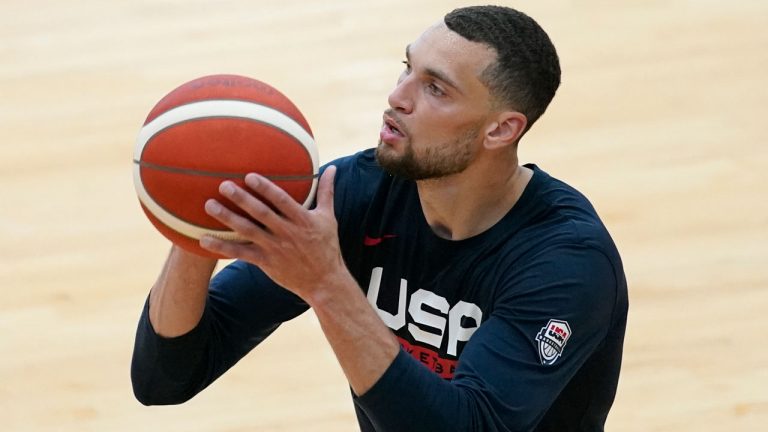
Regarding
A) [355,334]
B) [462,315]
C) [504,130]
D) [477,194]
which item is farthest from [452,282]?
[355,334]

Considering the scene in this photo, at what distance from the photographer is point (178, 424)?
12.5ft

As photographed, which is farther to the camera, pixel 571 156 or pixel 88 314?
pixel 571 156

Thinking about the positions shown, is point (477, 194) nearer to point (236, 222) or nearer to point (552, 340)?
point (552, 340)

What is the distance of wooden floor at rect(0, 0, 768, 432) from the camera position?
386 cm

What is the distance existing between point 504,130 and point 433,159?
152 mm

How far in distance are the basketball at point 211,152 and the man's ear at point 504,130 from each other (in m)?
0.40

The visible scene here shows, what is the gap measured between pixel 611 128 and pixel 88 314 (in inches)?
88.7

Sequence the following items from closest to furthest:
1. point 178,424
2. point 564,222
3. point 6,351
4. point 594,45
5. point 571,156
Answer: point 564,222 → point 178,424 → point 6,351 → point 571,156 → point 594,45

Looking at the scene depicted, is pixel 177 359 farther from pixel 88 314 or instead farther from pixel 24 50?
Answer: pixel 24 50

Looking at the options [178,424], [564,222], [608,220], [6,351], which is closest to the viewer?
[564,222]

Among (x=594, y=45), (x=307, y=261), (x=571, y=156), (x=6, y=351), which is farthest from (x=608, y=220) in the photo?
(x=307, y=261)

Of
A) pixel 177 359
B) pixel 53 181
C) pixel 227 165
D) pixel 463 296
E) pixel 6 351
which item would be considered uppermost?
pixel 227 165

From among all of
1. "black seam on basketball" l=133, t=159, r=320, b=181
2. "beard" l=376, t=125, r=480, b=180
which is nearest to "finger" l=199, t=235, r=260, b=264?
"black seam on basketball" l=133, t=159, r=320, b=181

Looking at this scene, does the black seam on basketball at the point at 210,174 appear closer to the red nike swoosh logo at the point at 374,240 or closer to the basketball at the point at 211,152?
the basketball at the point at 211,152
